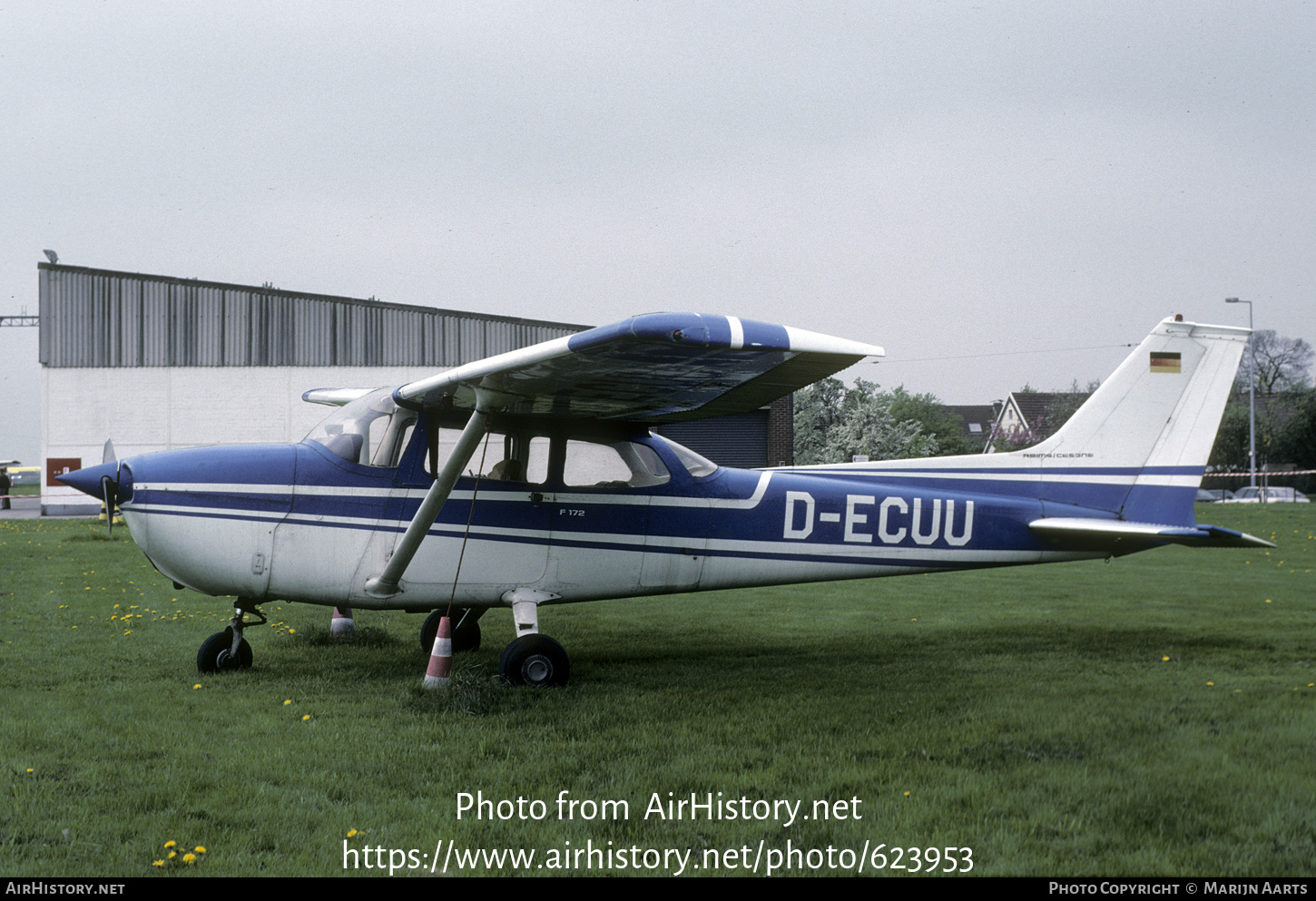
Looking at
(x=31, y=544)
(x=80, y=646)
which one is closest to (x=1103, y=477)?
(x=80, y=646)

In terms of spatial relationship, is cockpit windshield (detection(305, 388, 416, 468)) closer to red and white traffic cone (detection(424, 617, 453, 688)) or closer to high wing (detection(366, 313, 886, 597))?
high wing (detection(366, 313, 886, 597))

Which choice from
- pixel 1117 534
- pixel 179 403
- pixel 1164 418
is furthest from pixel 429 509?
pixel 179 403

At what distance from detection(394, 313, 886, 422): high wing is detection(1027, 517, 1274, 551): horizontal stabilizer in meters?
2.83

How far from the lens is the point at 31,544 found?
16.9m

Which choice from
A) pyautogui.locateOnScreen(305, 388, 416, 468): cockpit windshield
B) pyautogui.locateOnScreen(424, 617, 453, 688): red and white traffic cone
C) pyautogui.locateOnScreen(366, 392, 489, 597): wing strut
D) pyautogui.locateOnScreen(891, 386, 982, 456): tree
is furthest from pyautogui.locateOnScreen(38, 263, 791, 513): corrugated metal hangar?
pyautogui.locateOnScreen(891, 386, 982, 456): tree

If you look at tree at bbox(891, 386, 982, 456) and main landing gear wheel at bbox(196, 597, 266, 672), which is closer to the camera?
main landing gear wheel at bbox(196, 597, 266, 672)

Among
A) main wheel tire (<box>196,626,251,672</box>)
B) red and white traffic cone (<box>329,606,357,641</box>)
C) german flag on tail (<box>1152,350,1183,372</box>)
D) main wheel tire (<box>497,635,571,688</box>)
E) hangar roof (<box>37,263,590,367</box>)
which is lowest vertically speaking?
red and white traffic cone (<box>329,606,357,641</box>)

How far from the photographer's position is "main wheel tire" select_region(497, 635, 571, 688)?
604 cm

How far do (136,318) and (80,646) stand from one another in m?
25.8

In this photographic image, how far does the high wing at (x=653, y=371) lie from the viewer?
4.55 metres

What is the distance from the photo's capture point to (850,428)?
4819 centimetres

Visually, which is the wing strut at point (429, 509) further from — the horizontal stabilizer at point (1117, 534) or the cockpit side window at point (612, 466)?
the horizontal stabilizer at point (1117, 534)

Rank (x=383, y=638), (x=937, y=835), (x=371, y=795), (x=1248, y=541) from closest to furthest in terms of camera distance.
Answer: (x=937, y=835), (x=371, y=795), (x=1248, y=541), (x=383, y=638)

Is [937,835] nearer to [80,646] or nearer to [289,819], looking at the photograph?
[289,819]
